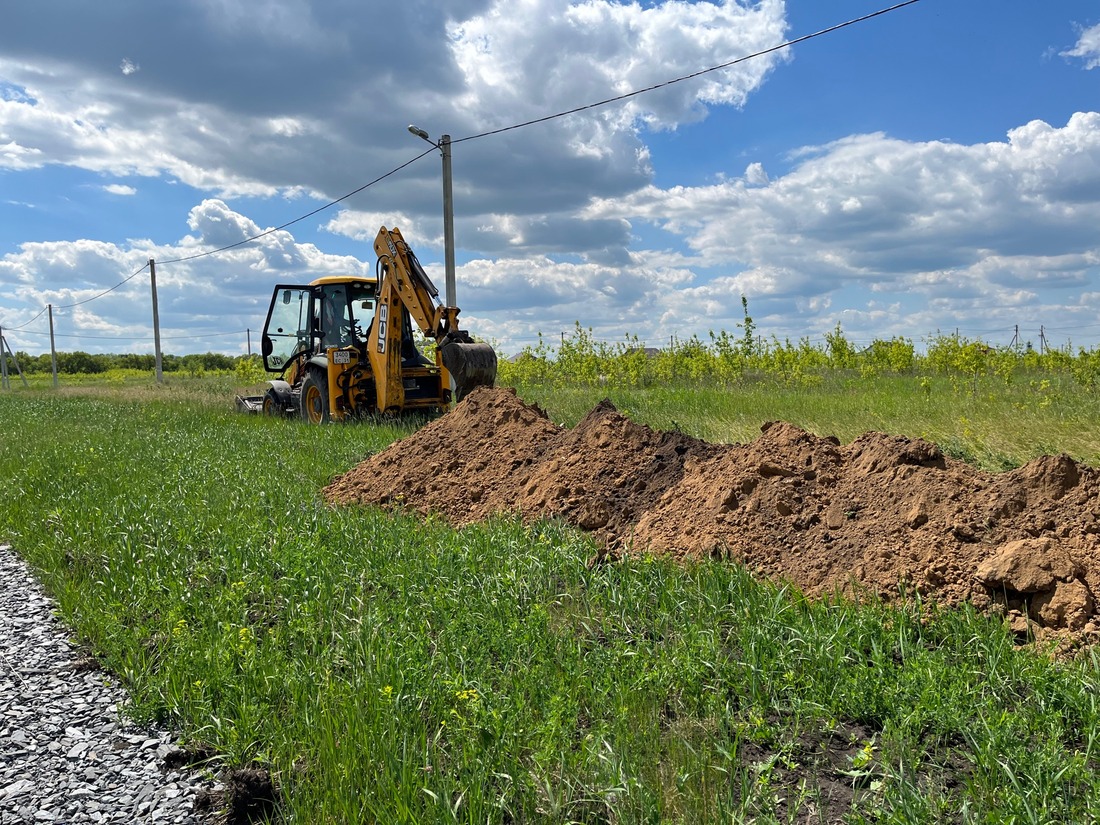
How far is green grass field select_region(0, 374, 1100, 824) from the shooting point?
9.60ft

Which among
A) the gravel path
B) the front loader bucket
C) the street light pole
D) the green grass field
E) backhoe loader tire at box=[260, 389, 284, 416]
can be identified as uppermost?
the street light pole

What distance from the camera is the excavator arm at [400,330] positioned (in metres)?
13.1

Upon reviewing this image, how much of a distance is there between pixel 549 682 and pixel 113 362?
8847cm

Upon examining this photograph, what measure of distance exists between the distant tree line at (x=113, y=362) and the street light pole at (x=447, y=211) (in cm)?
6056

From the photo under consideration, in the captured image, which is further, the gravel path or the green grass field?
the gravel path

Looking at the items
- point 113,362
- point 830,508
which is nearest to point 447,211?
point 830,508

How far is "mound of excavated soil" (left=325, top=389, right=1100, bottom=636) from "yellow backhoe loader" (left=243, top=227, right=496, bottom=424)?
537 centimetres

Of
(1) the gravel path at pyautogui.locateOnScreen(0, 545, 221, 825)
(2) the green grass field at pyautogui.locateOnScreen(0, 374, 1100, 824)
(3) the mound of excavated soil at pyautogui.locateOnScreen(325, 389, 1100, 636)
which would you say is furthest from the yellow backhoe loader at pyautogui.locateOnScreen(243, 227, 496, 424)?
(1) the gravel path at pyautogui.locateOnScreen(0, 545, 221, 825)

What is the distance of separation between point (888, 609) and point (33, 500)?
906cm

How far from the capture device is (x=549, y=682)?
144 inches

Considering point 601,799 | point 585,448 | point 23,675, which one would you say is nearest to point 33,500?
point 23,675

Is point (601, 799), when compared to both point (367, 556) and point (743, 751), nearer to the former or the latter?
point (743, 751)

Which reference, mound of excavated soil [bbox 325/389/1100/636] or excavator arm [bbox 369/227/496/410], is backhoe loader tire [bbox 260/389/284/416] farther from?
mound of excavated soil [bbox 325/389/1100/636]

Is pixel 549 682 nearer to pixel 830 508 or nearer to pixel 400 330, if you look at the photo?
pixel 830 508
